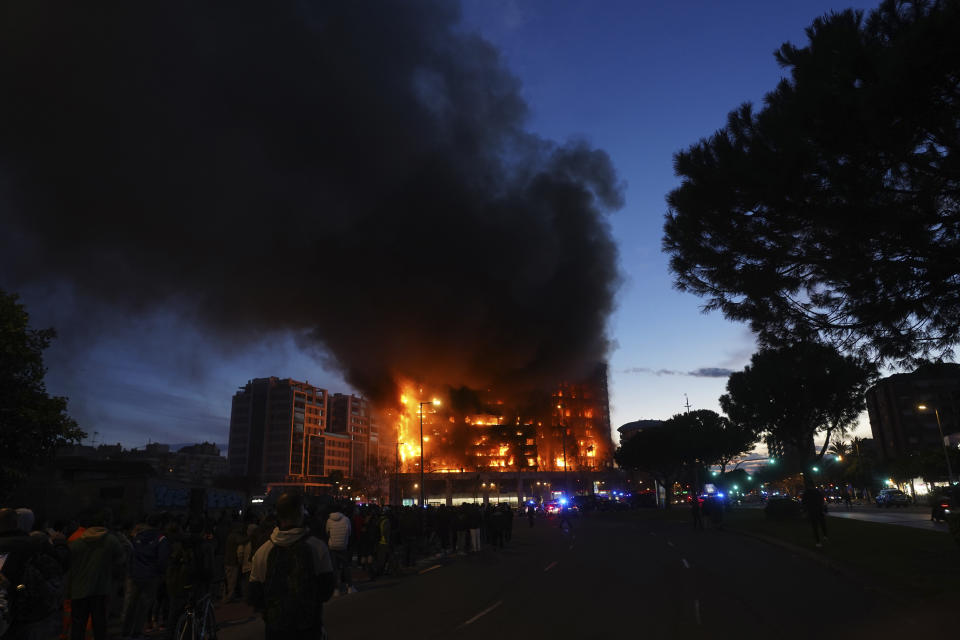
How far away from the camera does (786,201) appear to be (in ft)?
35.2

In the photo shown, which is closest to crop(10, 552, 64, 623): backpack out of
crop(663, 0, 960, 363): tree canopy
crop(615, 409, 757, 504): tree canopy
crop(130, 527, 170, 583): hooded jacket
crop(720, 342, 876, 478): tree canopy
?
crop(130, 527, 170, 583): hooded jacket

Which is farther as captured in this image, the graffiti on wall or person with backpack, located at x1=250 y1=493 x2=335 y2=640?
the graffiti on wall

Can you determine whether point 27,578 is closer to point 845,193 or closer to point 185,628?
point 185,628

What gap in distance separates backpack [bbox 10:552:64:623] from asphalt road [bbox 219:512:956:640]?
4.02m

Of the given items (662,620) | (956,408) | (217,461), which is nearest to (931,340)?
(662,620)

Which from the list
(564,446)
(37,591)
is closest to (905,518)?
(37,591)

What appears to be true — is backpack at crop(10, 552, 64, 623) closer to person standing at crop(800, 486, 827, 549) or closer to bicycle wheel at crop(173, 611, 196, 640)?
bicycle wheel at crop(173, 611, 196, 640)

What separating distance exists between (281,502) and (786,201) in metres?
10.2

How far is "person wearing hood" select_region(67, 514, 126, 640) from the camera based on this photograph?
260 inches

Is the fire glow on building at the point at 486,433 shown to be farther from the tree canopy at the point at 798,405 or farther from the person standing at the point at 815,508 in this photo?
the person standing at the point at 815,508

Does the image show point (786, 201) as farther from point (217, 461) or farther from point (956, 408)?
point (217, 461)

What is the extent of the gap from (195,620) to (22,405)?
15.7 meters

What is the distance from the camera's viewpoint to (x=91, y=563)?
6.65m

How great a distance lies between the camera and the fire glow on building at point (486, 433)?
350 feet
